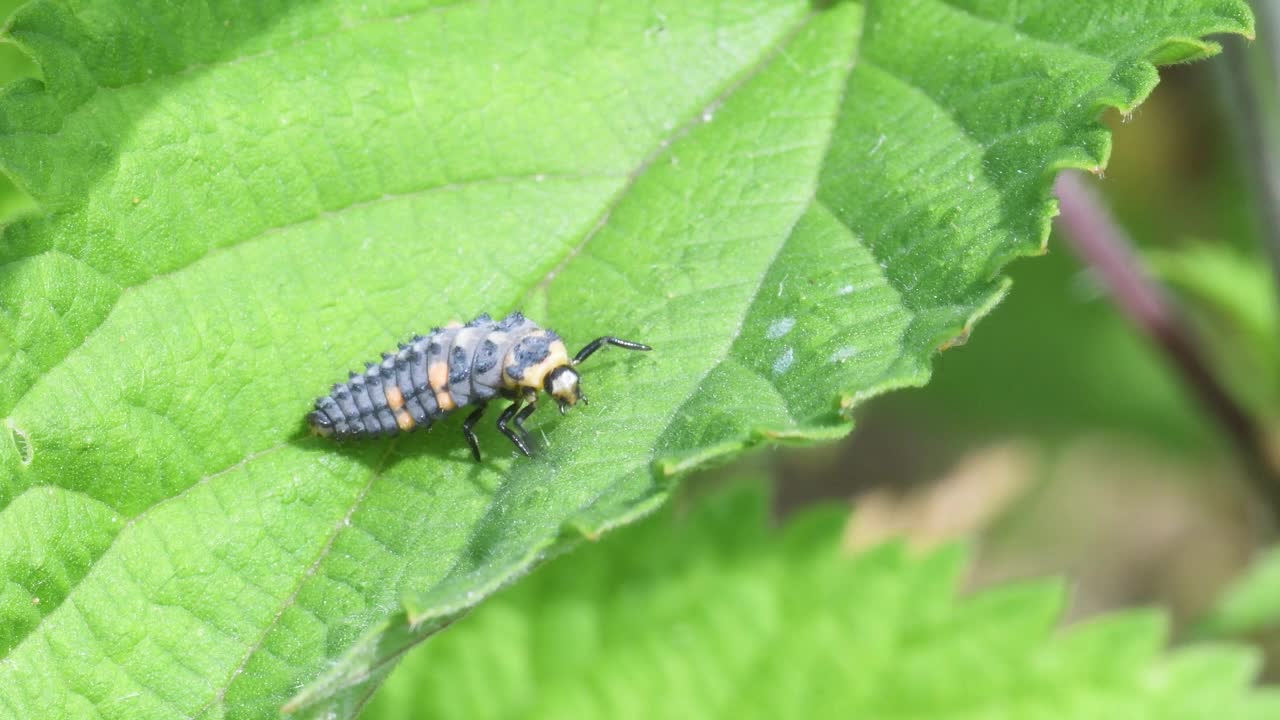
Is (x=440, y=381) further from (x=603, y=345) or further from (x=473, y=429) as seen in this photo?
(x=603, y=345)

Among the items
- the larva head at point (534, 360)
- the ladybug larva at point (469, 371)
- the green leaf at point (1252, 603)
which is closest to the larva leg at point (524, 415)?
the ladybug larva at point (469, 371)

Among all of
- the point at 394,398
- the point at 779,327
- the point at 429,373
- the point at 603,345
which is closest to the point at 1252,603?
the point at 779,327

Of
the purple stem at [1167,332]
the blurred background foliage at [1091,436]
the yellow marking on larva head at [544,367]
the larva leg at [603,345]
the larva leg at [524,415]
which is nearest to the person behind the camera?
the larva leg at [603,345]

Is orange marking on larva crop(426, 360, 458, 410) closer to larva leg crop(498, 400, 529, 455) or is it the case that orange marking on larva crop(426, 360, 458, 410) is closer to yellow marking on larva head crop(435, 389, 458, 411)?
yellow marking on larva head crop(435, 389, 458, 411)

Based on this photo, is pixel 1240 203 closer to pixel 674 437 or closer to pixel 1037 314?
pixel 1037 314

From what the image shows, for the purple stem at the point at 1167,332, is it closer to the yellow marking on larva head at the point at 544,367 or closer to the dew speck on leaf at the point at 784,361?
the dew speck on leaf at the point at 784,361
